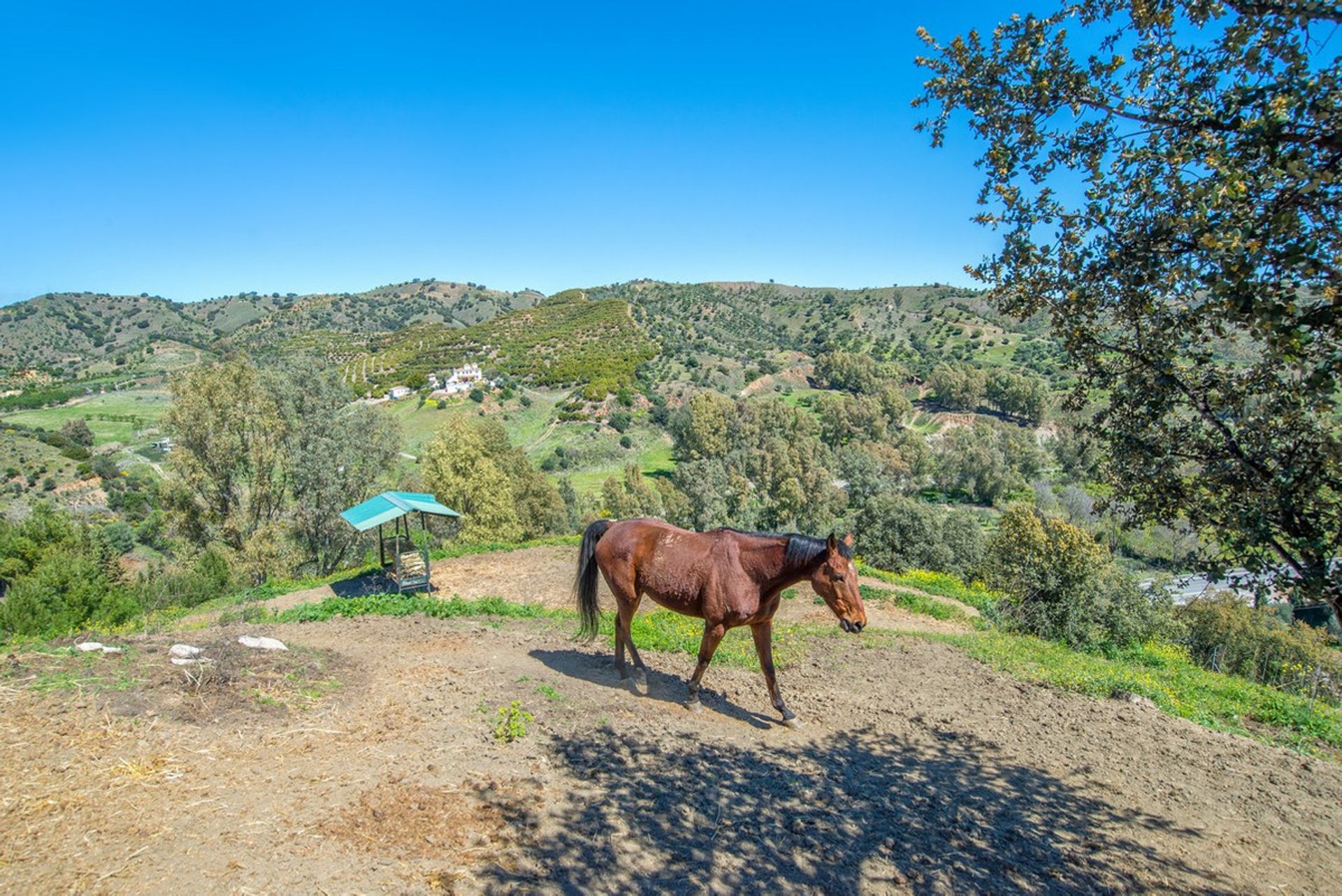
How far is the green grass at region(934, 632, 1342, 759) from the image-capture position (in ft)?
27.6

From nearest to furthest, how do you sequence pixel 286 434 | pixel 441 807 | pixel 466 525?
pixel 441 807 → pixel 286 434 → pixel 466 525

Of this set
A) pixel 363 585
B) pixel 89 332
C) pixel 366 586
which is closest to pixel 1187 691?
pixel 366 586

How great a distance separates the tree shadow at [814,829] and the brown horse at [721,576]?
1338 millimetres

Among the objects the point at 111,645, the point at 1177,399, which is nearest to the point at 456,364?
the point at 111,645

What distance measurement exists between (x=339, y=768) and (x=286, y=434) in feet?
70.2

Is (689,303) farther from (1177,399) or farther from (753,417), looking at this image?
(1177,399)

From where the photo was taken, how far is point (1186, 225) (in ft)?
11.6

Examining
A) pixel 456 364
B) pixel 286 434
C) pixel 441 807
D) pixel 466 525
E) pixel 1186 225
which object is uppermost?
pixel 456 364

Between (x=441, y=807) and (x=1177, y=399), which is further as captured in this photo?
(x=441, y=807)

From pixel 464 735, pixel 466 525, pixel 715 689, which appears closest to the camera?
pixel 464 735

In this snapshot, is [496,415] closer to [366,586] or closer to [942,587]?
[366,586]

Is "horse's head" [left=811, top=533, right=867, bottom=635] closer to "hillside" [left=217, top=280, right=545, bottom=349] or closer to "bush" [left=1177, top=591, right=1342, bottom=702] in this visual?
"bush" [left=1177, top=591, right=1342, bottom=702]

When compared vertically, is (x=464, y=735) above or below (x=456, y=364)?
below

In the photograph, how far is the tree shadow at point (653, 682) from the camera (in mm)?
7816
